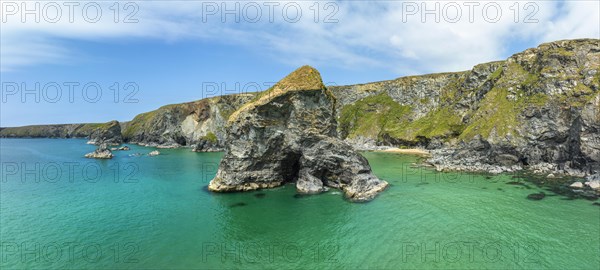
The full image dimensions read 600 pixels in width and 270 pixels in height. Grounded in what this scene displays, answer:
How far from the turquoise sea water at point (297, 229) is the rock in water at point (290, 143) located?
141 inches

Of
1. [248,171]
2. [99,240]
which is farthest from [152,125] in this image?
[99,240]

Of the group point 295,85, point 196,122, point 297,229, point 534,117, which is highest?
point 295,85

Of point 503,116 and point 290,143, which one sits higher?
point 503,116

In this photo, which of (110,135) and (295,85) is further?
(110,135)

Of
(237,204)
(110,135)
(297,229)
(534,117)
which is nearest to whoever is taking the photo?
(297,229)

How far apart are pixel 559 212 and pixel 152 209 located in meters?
49.0

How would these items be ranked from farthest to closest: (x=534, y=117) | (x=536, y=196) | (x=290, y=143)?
(x=534, y=117)
(x=290, y=143)
(x=536, y=196)

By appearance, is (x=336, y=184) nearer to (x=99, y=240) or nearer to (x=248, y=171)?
(x=248, y=171)

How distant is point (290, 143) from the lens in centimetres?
4712

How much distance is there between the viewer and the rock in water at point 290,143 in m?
45.9

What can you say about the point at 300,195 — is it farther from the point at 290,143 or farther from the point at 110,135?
the point at 110,135

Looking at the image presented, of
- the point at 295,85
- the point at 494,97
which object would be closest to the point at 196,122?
the point at 295,85

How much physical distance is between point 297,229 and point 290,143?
18.8 metres

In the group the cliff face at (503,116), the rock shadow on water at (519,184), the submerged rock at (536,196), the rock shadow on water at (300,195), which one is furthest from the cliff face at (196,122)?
the submerged rock at (536,196)
